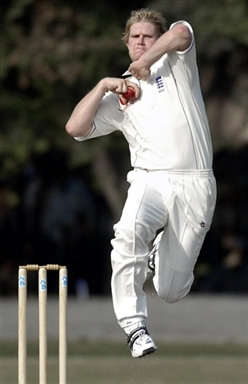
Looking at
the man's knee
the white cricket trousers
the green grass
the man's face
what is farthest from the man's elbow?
the green grass

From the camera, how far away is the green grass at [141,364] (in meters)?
10.3

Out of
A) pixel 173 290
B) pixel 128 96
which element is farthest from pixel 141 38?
pixel 173 290

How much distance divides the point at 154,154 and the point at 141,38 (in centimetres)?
57

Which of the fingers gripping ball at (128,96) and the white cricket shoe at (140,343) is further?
the fingers gripping ball at (128,96)

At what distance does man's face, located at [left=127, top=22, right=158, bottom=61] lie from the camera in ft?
22.3

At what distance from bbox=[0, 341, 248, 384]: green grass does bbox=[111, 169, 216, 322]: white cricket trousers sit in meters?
3.06

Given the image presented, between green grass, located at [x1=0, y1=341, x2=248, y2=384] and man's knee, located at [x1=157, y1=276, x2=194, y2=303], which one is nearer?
man's knee, located at [x1=157, y1=276, x2=194, y2=303]

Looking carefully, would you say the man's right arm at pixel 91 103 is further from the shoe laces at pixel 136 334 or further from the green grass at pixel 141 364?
the green grass at pixel 141 364

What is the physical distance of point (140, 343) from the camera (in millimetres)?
6641

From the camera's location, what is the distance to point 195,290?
53.2 ft

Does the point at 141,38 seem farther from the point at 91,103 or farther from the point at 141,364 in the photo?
the point at 141,364

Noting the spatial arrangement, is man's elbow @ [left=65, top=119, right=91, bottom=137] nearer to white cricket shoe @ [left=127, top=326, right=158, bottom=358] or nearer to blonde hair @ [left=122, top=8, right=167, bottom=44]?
blonde hair @ [left=122, top=8, right=167, bottom=44]

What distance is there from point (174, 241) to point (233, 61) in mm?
8220

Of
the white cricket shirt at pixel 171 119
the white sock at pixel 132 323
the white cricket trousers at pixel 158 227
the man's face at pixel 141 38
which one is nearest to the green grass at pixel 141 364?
the white cricket trousers at pixel 158 227
